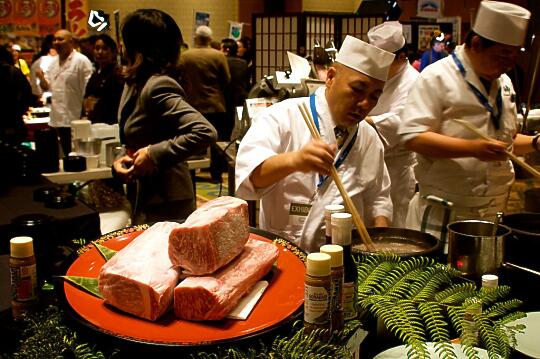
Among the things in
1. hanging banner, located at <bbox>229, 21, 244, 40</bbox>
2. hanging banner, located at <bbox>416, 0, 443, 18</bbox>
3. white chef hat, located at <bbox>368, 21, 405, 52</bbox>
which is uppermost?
hanging banner, located at <bbox>416, 0, 443, 18</bbox>

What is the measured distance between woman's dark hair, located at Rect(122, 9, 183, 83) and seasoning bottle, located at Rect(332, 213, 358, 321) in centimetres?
159

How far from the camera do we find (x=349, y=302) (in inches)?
42.4

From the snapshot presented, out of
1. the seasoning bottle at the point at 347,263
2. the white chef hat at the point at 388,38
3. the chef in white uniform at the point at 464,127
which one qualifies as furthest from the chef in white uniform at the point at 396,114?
the seasoning bottle at the point at 347,263

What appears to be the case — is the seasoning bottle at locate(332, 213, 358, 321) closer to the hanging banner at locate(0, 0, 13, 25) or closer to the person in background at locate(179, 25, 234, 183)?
the person in background at locate(179, 25, 234, 183)

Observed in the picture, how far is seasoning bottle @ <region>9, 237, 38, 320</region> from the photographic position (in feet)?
3.56

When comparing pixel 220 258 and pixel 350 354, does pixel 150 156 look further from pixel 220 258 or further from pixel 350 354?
pixel 350 354

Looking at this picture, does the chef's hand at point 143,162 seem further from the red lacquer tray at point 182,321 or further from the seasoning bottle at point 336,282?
the seasoning bottle at point 336,282

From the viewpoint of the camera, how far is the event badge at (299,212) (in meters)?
1.92

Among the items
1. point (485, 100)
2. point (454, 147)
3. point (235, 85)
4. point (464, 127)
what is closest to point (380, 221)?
point (454, 147)

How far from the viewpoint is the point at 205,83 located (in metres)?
6.55

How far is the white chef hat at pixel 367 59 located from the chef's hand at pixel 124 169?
3.46 feet

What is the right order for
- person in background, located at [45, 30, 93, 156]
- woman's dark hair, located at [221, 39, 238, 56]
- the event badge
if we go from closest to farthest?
1. the event badge
2. person in background, located at [45, 30, 93, 156]
3. woman's dark hair, located at [221, 39, 238, 56]

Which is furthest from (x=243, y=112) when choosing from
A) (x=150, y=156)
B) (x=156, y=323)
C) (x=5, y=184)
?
(x=156, y=323)

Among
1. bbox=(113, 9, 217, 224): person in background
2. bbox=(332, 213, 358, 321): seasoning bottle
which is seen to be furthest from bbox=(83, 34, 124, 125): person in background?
bbox=(332, 213, 358, 321): seasoning bottle
